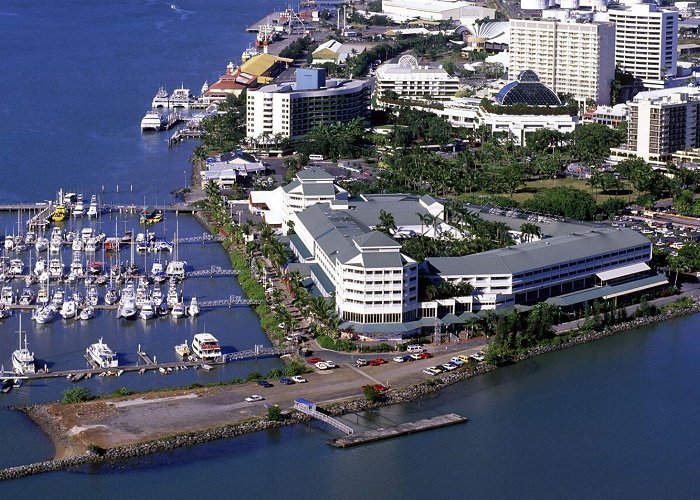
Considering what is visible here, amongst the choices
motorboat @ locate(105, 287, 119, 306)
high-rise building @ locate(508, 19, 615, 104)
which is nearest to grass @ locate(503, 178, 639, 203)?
high-rise building @ locate(508, 19, 615, 104)

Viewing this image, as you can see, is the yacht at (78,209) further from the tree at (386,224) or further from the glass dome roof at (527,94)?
the glass dome roof at (527,94)

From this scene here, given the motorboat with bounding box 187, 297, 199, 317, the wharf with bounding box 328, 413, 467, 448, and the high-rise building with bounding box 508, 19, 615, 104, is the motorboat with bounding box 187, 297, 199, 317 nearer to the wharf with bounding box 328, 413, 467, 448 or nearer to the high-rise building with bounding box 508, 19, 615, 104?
the wharf with bounding box 328, 413, 467, 448

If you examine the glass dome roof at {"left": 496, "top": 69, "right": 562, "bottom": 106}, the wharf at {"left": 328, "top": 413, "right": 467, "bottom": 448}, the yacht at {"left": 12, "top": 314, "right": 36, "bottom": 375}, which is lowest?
the wharf at {"left": 328, "top": 413, "right": 467, "bottom": 448}

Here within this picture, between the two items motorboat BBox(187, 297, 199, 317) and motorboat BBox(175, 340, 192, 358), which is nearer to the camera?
motorboat BBox(175, 340, 192, 358)

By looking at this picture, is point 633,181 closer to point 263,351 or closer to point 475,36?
point 263,351

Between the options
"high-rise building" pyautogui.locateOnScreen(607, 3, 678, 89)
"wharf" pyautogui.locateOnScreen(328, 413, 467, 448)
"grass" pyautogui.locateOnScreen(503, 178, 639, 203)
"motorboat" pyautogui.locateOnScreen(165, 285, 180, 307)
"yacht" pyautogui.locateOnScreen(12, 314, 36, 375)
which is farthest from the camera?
"high-rise building" pyautogui.locateOnScreen(607, 3, 678, 89)

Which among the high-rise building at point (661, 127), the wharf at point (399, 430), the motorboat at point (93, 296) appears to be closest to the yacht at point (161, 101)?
the high-rise building at point (661, 127)

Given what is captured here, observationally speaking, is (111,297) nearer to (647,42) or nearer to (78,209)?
(78,209)

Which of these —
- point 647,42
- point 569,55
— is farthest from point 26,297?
point 647,42
